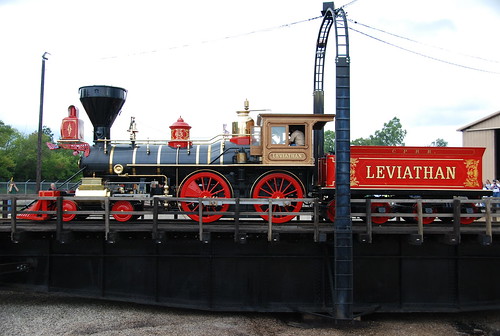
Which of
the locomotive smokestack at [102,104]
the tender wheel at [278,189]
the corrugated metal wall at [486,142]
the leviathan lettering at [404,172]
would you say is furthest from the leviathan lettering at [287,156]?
the corrugated metal wall at [486,142]

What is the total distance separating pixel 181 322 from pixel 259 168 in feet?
15.4

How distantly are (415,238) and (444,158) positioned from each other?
3.10 m

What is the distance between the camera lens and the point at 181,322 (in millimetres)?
11938

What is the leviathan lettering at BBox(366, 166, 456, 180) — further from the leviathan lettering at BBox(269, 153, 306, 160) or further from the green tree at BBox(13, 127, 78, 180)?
the green tree at BBox(13, 127, 78, 180)

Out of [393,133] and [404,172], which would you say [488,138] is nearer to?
[404,172]

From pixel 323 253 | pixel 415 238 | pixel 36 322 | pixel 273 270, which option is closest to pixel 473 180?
pixel 415 238

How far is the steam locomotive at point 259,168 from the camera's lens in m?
12.8

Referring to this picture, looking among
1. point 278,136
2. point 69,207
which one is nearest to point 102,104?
point 69,207

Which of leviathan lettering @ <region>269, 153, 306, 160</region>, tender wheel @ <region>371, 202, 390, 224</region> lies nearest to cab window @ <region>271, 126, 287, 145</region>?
leviathan lettering @ <region>269, 153, 306, 160</region>

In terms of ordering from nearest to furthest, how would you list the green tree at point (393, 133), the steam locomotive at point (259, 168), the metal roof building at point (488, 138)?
the steam locomotive at point (259, 168) < the metal roof building at point (488, 138) < the green tree at point (393, 133)

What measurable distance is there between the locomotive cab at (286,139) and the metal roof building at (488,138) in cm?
1703

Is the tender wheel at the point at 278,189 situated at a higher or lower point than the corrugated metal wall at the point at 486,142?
lower

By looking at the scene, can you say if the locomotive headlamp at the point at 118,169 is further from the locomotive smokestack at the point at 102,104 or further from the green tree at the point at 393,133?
the green tree at the point at 393,133

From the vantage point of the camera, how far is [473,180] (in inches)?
504
